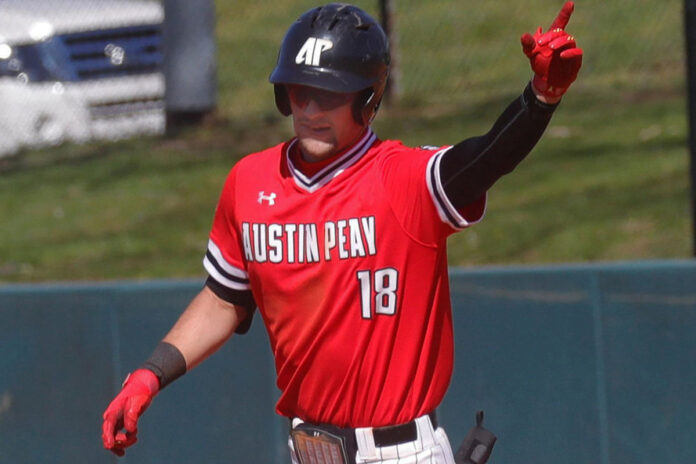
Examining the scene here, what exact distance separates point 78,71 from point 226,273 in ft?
25.4

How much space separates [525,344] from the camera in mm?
4844

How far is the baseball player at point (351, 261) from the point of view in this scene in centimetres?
300

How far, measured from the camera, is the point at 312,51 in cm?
306

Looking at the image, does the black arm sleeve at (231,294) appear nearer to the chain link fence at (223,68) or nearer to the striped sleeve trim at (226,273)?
the striped sleeve trim at (226,273)

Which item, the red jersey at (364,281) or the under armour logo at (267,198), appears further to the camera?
the under armour logo at (267,198)

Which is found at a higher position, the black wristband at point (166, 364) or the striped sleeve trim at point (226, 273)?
the striped sleeve trim at point (226, 273)

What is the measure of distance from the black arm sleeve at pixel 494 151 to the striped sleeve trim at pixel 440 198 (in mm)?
13

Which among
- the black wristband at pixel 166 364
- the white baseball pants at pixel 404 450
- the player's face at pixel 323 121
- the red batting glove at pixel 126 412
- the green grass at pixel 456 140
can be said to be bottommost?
the white baseball pants at pixel 404 450

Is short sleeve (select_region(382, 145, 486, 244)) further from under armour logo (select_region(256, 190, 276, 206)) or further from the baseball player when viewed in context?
under armour logo (select_region(256, 190, 276, 206))

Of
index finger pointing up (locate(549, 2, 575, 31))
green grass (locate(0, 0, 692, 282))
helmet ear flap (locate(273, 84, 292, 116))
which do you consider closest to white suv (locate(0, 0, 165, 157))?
green grass (locate(0, 0, 692, 282))

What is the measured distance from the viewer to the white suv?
10.2m

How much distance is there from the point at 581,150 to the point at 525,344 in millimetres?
4252

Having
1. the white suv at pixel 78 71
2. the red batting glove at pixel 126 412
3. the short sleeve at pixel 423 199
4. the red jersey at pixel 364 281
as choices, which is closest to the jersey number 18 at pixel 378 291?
the red jersey at pixel 364 281

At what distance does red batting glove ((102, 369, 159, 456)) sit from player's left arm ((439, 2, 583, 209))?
101 cm
